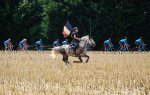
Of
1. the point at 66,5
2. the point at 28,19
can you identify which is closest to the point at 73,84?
the point at 66,5

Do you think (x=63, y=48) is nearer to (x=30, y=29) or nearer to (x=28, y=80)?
(x=28, y=80)

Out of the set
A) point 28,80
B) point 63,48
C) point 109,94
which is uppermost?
point 109,94

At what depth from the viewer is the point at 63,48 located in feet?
64.5

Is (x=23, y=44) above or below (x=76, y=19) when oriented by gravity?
above

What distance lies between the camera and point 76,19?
48344mm

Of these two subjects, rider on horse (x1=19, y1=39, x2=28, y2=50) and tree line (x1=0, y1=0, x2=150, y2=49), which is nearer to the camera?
rider on horse (x1=19, y1=39, x2=28, y2=50)

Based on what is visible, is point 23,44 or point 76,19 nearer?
point 23,44

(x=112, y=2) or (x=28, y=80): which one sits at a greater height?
(x=28, y=80)

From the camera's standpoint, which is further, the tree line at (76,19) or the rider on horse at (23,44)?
the tree line at (76,19)

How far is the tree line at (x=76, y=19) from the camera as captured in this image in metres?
45.3

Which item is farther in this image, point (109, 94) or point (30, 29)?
point (30, 29)

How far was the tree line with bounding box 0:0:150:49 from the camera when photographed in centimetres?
4528

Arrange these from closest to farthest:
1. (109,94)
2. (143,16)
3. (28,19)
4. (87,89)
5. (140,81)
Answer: (109,94) → (87,89) → (140,81) → (143,16) → (28,19)

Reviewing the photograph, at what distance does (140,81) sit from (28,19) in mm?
42028
